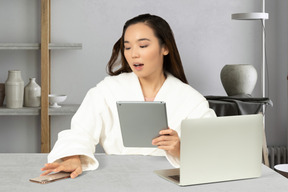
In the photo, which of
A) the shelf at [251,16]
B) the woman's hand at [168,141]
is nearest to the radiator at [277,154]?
the shelf at [251,16]

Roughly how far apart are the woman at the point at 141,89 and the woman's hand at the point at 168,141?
0.27 m

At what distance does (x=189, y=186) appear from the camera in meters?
1.39

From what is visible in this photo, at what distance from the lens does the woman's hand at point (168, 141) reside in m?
1.55

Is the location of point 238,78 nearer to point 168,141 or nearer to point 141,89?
point 141,89

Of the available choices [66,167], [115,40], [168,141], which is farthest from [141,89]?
[115,40]

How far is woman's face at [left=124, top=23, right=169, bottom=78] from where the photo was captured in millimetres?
1930

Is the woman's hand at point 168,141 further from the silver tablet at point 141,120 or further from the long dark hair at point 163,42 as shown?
the long dark hair at point 163,42

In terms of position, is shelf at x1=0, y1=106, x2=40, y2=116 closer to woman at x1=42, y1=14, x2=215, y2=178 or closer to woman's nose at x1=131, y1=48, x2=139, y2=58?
woman at x1=42, y1=14, x2=215, y2=178

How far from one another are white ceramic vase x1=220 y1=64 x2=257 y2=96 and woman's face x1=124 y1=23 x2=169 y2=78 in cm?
141

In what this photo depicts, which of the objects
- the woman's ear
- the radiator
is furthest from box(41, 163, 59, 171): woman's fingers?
the radiator

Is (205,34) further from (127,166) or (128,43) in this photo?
(127,166)

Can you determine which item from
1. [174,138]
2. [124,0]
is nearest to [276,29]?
[124,0]

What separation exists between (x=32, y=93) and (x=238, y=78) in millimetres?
1504

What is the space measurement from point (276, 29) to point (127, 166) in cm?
256
